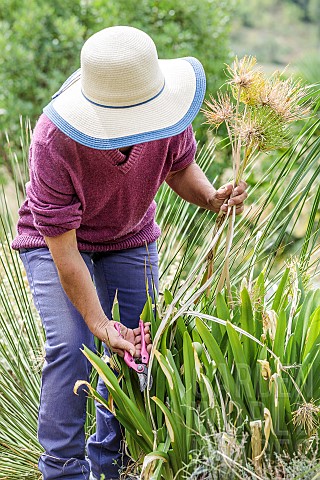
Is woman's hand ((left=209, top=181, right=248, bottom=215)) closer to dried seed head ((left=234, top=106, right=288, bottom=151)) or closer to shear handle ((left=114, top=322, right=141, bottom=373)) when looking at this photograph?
dried seed head ((left=234, top=106, right=288, bottom=151))

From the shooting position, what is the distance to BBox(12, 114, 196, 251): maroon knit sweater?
1771mm

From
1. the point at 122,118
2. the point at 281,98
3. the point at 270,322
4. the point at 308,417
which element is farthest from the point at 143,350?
the point at 281,98

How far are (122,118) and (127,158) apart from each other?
18cm

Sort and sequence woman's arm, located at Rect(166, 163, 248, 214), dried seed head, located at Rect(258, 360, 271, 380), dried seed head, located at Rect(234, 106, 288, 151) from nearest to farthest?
dried seed head, located at Rect(258, 360, 271, 380) → dried seed head, located at Rect(234, 106, 288, 151) → woman's arm, located at Rect(166, 163, 248, 214)

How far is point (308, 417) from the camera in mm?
1643

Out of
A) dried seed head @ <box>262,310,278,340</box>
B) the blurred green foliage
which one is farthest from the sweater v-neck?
the blurred green foliage

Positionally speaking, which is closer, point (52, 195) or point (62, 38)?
point (52, 195)

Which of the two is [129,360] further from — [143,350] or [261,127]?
[261,127]

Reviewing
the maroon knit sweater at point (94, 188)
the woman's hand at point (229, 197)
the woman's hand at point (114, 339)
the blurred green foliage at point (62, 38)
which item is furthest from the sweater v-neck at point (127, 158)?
the blurred green foliage at point (62, 38)

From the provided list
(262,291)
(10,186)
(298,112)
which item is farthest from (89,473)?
(10,186)

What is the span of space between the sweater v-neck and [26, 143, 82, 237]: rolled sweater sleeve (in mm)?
127

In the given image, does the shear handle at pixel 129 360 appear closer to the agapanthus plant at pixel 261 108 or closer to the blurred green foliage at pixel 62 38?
the agapanthus plant at pixel 261 108

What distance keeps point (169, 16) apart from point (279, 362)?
11.4 ft

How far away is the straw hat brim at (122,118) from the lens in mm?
1706
